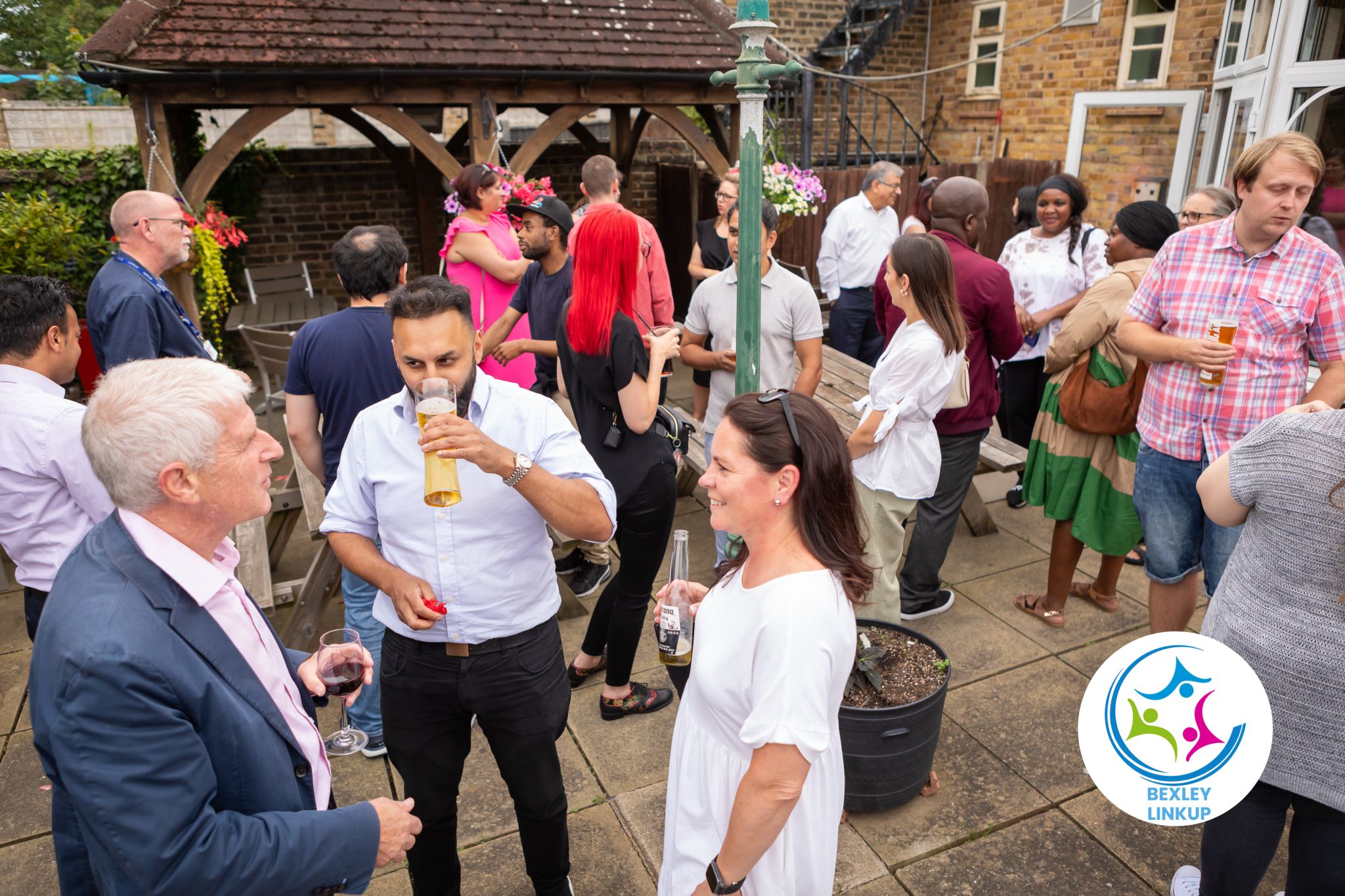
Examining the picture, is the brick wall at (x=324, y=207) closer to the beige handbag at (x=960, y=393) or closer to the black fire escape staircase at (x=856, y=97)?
the black fire escape staircase at (x=856, y=97)

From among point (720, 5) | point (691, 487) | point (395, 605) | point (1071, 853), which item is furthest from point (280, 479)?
point (720, 5)

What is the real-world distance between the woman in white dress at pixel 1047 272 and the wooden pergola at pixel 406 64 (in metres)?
3.82

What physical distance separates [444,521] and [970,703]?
2.58 metres

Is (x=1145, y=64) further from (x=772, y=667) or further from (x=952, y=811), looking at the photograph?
(x=772, y=667)

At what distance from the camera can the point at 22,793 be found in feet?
10.8

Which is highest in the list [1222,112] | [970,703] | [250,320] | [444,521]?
[1222,112]

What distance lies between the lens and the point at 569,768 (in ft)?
11.1

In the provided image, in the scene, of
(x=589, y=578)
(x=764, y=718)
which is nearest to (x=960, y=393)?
(x=589, y=578)

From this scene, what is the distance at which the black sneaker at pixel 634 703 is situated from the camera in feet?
11.9

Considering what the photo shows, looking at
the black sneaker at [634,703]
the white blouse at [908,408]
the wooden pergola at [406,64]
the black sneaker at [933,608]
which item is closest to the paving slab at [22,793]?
the black sneaker at [634,703]

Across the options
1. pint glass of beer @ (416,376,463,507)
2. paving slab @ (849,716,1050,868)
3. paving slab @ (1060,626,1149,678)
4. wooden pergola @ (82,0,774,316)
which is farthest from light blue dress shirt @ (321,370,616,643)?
wooden pergola @ (82,0,774,316)

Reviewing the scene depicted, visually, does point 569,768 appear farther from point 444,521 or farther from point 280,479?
point 280,479

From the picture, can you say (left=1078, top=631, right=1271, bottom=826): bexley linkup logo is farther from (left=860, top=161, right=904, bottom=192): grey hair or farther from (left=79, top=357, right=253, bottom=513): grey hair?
(left=860, top=161, right=904, bottom=192): grey hair

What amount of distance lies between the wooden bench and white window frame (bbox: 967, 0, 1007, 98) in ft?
25.1
